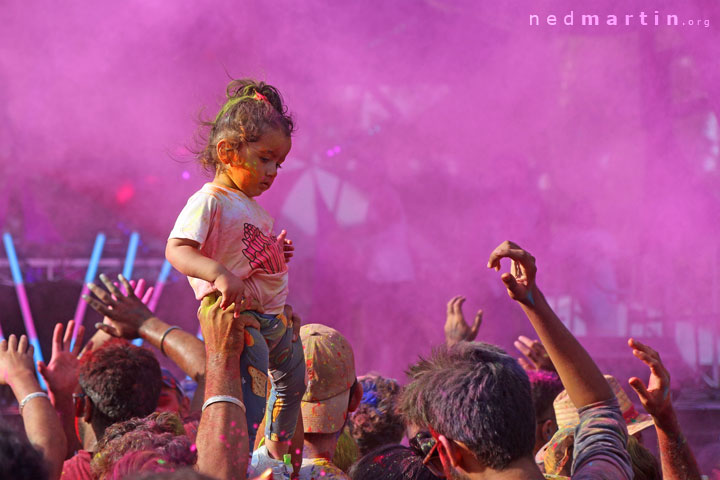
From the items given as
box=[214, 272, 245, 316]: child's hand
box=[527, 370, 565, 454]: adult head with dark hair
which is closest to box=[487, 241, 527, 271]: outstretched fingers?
box=[214, 272, 245, 316]: child's hand

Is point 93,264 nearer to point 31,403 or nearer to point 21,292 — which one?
point 21,292

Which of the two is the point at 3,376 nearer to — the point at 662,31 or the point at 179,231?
the point at 179,231

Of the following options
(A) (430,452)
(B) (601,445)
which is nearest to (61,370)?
(A) (430,452)

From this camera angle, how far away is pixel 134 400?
6.87ft

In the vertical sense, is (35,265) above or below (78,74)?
below

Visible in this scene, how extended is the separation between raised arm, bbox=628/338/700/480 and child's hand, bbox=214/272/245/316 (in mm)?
818

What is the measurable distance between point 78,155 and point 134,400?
16.7 ft

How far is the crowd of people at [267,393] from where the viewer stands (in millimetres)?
1237

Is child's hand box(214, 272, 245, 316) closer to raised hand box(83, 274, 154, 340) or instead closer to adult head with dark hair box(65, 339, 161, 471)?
adult head with dark hair box(65, 339, 161, 471)

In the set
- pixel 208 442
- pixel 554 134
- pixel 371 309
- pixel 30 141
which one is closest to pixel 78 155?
pixel 30 141

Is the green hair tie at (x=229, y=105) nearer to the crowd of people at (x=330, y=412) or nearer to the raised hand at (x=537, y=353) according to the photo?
the crowd of people at (x=330, y=412)

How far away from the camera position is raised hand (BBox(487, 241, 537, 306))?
1.41 m

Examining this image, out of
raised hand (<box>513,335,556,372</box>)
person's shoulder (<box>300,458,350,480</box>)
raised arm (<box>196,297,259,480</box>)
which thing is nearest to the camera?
raised arm (<box>196,297,259,480</box>)

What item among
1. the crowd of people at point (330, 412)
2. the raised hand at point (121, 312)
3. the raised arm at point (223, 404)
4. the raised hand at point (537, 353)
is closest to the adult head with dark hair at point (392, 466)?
the crowd of people at point (330, 412)
